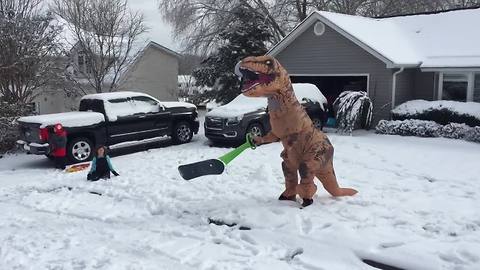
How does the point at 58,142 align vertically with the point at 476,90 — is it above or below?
below

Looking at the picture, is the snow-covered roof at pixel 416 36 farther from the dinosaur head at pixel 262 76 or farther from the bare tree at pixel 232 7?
the dinosaur head at pixel 262 76

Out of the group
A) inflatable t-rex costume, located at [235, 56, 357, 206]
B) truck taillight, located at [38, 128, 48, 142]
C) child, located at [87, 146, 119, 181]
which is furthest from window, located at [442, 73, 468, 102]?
truck taillight, located at [38, 128, 48, 142]

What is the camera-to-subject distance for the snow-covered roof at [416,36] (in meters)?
15.2

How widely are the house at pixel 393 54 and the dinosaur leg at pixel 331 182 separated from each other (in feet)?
29.0

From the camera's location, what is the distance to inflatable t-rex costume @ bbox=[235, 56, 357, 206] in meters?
6.61

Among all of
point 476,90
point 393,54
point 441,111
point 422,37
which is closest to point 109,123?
point 393,54

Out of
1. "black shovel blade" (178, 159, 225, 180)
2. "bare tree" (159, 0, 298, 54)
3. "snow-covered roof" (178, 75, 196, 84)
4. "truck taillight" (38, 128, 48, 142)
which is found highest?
"bare tree" (159, 0, 298, 54)

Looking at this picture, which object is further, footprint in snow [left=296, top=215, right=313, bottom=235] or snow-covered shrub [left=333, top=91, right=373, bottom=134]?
snow-covered shrub [left=333, top=91, right=373, bottom=134]

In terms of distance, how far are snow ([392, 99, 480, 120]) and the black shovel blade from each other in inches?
395

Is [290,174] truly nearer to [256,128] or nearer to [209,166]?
[209,166]

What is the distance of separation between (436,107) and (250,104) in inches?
237

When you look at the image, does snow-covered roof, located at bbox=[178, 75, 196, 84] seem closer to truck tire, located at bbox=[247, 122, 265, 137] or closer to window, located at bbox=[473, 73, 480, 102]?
truck tire, located at bbox=[247, 122, 265, 137]

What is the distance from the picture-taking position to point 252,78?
6.68 m

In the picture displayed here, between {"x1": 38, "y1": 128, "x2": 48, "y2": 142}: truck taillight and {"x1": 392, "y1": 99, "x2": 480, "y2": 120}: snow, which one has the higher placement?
{"x1": 392, "y1": 99, "x2": 480, "y2": 120}: snow
